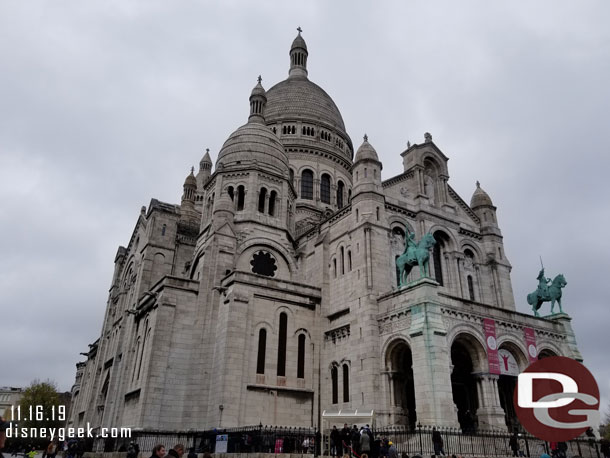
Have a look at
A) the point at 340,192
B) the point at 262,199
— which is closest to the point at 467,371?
the point at 262,199

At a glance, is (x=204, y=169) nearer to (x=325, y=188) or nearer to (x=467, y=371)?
(x=325, y=188)

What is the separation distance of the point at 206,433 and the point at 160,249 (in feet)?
59.9

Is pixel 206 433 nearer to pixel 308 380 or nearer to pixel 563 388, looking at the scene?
pixel 308 380

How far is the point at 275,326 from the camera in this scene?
3189 cm

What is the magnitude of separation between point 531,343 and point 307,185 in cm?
2830

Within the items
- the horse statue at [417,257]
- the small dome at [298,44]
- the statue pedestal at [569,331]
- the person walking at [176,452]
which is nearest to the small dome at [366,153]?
the horse statue at [417,257]

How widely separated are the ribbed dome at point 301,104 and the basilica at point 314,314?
42.1ft

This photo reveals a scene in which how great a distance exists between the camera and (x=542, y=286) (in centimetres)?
3262

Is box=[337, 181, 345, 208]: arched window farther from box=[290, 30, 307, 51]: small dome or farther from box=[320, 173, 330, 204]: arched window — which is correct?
box=[290, 30, 307, 51]: small dome

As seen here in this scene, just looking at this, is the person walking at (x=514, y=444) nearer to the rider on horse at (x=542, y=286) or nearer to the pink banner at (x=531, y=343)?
the pink banner at (x=531, y=343)

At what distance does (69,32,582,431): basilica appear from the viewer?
27250 mm

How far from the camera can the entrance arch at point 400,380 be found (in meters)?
27.0

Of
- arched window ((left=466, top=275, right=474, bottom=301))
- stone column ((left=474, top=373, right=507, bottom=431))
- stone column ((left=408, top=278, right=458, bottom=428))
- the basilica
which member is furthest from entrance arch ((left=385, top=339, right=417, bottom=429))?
arched window ((left=466, top=275, right=474, bottom=301))

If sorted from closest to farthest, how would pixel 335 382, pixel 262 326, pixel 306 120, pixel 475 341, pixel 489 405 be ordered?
pixel 489 405 → pixel 475 341 → pixel 335 382 → pixel 262 326 → pixel 306 120
